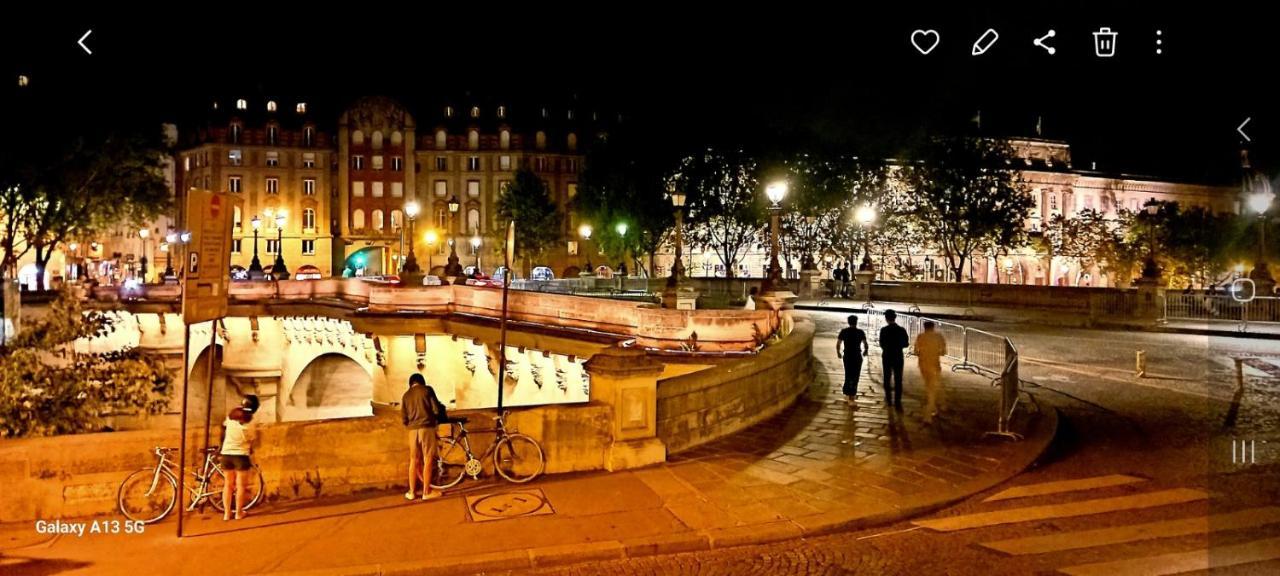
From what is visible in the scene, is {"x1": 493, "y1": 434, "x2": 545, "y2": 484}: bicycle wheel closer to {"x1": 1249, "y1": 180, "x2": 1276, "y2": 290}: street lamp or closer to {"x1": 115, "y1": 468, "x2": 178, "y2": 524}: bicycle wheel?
{"x1": 115, "y1": 468, "x2": 178, "y2": 524}: bicycle wheel

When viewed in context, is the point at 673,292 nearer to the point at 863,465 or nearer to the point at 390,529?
the point at 863,465

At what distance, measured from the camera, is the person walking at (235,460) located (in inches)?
332

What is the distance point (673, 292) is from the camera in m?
23.4

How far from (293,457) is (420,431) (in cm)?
131

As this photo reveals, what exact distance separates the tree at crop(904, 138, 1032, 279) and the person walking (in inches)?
2258

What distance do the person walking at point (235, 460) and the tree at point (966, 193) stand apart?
2258 inches

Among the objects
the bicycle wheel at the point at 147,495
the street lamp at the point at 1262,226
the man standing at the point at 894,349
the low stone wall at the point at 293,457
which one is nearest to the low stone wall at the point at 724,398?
the low stone wall at the point at 293,457

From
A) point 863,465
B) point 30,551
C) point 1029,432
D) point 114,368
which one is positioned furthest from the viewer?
point 114,368

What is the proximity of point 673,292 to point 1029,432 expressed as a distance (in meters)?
12.0

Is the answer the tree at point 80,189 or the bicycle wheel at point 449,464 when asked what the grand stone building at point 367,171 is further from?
the bicycle wheel at point 449,464

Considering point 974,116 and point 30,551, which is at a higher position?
point 974,116

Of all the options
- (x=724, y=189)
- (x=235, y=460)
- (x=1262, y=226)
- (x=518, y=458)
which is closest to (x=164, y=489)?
(x=235, y=460)

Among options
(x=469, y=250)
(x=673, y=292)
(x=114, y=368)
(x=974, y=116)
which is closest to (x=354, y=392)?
(x=673, y=292)

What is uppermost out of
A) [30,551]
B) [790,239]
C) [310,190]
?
[310,190]
